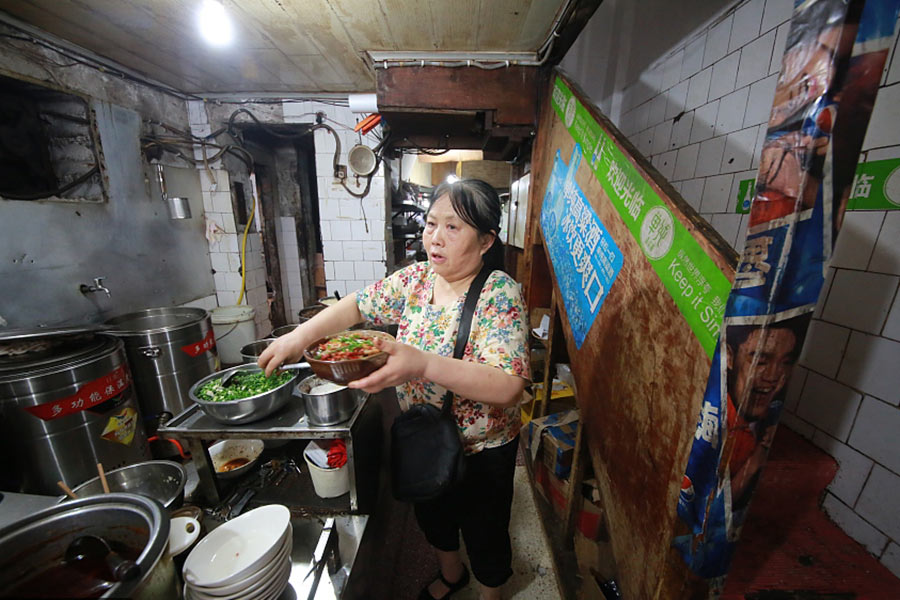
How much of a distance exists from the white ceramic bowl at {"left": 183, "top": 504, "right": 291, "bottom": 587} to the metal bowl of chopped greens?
0.54 metres

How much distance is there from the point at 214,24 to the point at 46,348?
2636mm

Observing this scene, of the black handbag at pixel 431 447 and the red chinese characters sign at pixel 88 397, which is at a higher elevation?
the black handbag at pixel 431 447

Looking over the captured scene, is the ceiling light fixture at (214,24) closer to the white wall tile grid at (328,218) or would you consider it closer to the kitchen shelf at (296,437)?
the white wall tile grid at (328,218)

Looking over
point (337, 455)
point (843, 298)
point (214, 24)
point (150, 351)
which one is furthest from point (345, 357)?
point (214, 24)

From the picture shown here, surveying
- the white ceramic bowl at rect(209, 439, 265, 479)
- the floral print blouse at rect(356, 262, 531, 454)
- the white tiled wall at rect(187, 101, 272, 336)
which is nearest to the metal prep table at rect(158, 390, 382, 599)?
the white ceramic bowl at rect(209, 439, 265, 479)

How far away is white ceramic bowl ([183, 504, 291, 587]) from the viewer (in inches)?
43.6

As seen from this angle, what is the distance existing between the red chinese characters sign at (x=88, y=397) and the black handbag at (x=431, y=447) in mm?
2179

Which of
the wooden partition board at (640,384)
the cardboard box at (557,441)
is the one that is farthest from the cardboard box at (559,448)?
the wooden partition board at (640,384)

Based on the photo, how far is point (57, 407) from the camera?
2.00m

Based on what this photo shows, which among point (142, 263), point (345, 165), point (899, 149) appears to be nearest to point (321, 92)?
point (345, 165)

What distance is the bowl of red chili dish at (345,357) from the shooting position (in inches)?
43.5

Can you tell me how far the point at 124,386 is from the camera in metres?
2.37

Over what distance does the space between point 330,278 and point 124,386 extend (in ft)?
8.70

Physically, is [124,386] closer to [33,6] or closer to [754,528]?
[33,6]
